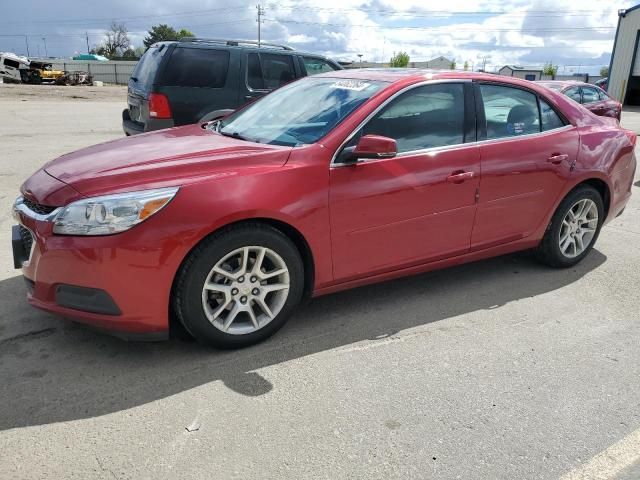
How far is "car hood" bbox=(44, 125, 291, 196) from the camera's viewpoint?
302cm

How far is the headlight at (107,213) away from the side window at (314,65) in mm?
6449

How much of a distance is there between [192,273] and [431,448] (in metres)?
1.48

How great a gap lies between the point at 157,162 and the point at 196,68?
4.82m

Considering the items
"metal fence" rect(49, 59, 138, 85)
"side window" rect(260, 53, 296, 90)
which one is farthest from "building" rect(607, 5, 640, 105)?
"metal fence" rect(49, 59, 138, 85)

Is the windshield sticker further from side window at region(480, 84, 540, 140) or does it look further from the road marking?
the road marking

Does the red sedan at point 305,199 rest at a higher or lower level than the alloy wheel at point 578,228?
higher

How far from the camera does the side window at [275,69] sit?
Answer: 830 cm

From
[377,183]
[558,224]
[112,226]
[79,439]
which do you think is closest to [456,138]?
[377,183]

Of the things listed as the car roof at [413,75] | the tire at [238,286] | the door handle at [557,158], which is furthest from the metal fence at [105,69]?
the tire at [238,286]

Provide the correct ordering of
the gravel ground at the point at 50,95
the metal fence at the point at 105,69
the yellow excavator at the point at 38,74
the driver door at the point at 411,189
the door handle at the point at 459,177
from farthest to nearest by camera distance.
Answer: the metal fence at the point at 105,69, the yellow excavator at the point at 38,74, the gravel ground at the point at 50,95, the door handle at the point at 459,177, the driver door at the point at 411,189

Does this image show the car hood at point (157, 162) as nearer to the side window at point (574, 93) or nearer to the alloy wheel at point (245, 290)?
the alloy wheel at point (245, 290)

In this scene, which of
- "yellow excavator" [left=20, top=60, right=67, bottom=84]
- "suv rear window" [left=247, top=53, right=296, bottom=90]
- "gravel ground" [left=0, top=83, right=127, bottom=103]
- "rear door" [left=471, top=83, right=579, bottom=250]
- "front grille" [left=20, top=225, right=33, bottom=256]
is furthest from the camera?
"yellow excavator" [left=20, top=60, right=67, bottom=84]

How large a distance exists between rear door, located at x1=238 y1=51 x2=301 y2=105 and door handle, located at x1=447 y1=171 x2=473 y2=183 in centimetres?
472

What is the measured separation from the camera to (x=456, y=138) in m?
3.96
